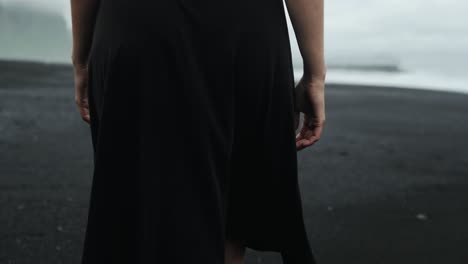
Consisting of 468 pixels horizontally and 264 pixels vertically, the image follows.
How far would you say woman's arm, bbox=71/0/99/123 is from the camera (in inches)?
42.9

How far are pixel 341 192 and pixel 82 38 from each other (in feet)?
7.56

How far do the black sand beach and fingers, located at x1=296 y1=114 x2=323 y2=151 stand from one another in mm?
934

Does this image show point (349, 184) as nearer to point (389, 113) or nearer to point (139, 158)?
point (139, 158)

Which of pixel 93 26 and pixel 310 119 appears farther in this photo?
pixel 310 119

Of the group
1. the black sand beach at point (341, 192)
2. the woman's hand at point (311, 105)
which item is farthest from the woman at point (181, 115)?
the black sand beach at point (341, 192)

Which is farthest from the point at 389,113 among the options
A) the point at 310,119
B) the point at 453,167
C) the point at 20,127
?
the point at 310,119

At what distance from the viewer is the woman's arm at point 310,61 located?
1.10 metres

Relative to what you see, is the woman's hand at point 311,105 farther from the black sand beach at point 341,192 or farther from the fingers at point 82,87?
the black sand beach at point 341,192

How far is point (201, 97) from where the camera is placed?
38.8 inches

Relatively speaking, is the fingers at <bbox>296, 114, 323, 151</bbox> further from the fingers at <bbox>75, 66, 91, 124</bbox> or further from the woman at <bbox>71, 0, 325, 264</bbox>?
the fingers at <bbox>75, 66, 91, 124</bbox>

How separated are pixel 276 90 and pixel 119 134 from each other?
341mm

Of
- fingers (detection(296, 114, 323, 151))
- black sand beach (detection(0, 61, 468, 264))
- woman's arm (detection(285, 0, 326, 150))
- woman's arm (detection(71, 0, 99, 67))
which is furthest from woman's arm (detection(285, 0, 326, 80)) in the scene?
black sand beach (detection(0, 61, 468, 264))

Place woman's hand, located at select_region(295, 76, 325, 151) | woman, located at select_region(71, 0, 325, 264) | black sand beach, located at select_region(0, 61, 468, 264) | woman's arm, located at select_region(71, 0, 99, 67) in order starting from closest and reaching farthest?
woman, located at select_region(71, 0, 325, 264), woman's arm, located at select_region(71, 0, 99, 67), woman's hand, located at select_region(295, 76, 325, 151), black sand beach, located at select_region(0, 61, 468, 264)

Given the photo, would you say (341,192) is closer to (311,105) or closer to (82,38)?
(311,105)
